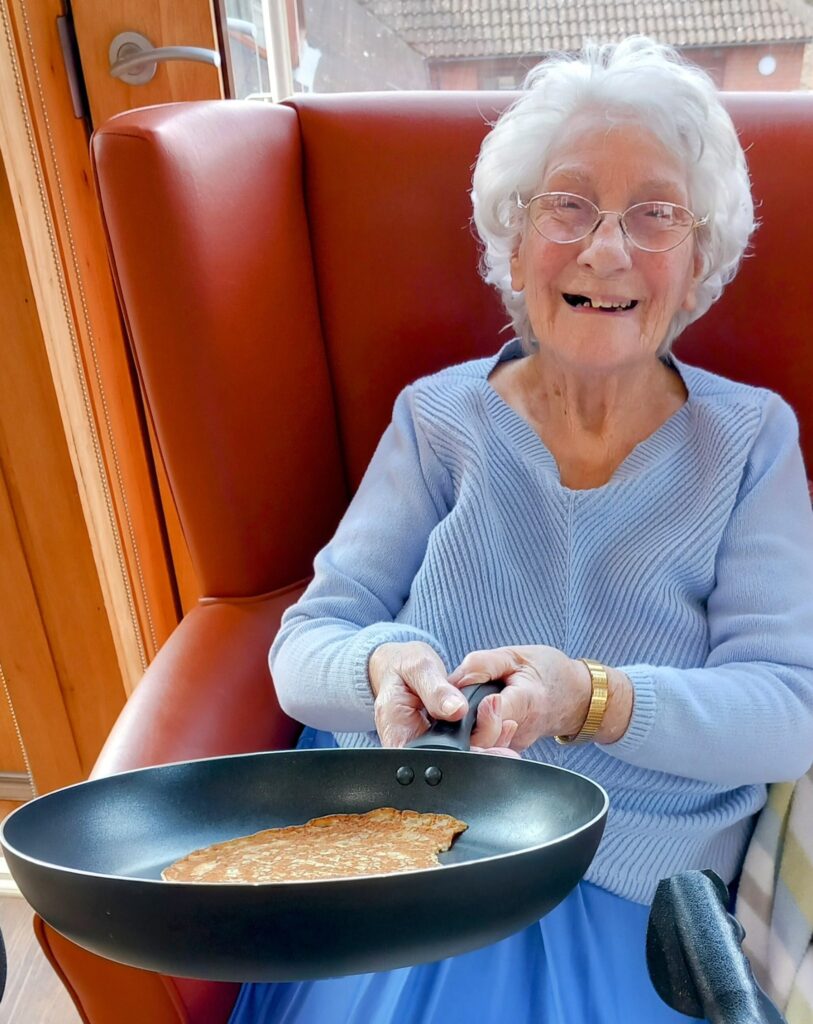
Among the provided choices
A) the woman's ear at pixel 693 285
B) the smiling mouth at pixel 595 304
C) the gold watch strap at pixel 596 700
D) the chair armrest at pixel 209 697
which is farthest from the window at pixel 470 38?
the gold watch strap at pixel 596 700

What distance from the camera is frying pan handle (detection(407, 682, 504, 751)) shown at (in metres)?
0.80

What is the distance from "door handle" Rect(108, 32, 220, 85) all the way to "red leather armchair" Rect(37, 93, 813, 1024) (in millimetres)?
210

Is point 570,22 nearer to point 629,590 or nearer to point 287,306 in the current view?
point 287,306

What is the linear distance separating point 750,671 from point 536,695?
9.7 inches

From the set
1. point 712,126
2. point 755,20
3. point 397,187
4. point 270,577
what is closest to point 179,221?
point 397,187

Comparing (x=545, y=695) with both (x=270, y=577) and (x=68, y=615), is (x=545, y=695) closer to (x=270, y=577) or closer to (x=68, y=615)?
(x=270, y=577)

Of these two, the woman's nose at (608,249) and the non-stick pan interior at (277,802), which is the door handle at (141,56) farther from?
the non-stick pan interior at (277,802)

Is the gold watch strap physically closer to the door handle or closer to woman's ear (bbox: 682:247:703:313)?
woman's ear (bbox: 682:247:703:313)

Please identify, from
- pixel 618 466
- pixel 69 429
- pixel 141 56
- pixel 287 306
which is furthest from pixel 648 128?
pixel 69 429

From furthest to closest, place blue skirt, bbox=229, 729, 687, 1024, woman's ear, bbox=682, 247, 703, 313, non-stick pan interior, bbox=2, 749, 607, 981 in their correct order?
woman's ear, bbox=682, 247, 703, 313 → blue skirt, bbox=229, 729, 687, 1024 → non-stick pan interior, bbox=2, 749, 607, 981

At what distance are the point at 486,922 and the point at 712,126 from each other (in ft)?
2.69

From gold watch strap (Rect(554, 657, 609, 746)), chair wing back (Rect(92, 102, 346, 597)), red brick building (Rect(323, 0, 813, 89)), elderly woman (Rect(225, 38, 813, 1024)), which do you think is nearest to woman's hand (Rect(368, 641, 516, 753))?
elderly woman (Rect(225, 38, 813, 1024))

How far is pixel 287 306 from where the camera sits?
124 centimetres

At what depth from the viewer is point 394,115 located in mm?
1208
